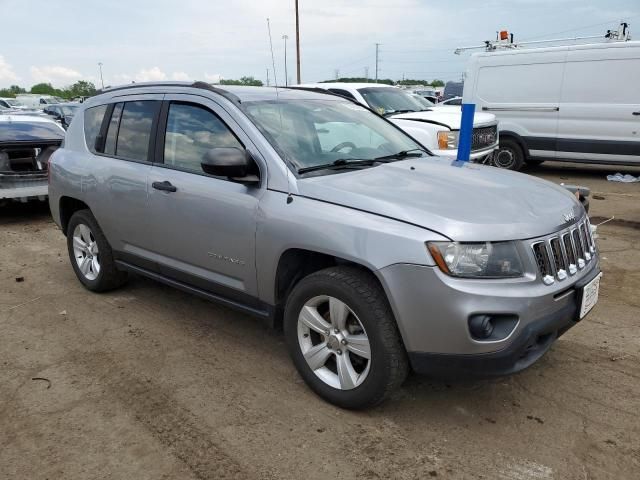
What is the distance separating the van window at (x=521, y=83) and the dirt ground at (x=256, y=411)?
6.81 metres

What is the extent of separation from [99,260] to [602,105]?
8.75 metres

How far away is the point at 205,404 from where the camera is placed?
3150 millimetres

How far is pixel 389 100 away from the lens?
9.41 m

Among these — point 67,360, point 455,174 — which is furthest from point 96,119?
point 455,174

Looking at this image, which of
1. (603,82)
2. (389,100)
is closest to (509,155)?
(603,82)

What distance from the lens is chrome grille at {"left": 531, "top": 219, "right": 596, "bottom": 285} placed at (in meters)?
2.69

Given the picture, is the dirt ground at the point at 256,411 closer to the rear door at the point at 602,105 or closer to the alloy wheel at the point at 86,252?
the alloy wheel at the point at 86,252

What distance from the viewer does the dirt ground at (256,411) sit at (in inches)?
103

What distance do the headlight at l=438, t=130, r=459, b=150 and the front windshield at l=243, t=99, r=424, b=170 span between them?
11.1 feet

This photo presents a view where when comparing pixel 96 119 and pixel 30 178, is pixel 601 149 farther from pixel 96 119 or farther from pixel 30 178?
pixel 30 178

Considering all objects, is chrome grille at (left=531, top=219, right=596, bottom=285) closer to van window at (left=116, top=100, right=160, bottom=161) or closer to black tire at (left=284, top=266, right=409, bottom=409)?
black tire at (left=284, top=266, right=409, bottom=409)

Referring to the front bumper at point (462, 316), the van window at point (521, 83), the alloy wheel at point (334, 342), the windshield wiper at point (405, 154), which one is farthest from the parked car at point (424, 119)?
the front bumper at point (462, 316)

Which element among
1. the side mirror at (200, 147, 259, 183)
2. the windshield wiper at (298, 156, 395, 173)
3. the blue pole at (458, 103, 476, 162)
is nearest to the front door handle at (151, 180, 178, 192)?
the side mirror at (200, 147, 259, 183)

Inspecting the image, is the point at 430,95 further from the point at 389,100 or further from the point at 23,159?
the point at 23,159
